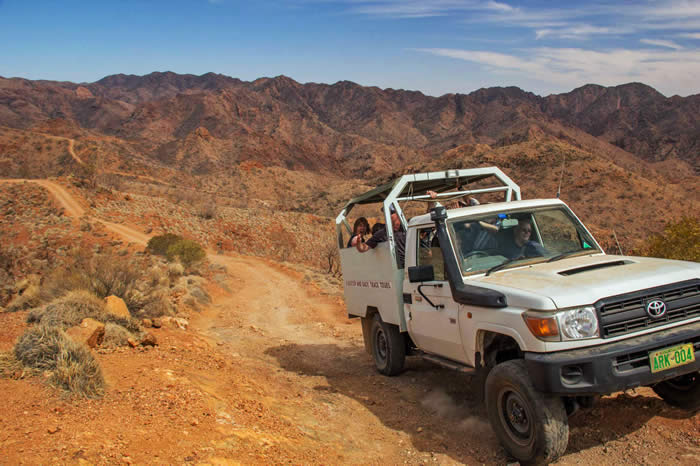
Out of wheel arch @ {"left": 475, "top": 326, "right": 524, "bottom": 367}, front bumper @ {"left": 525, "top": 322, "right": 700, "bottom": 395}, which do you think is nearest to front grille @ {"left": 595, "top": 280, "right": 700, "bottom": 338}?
front bumper @ {"left": 525, "top": 322, "right": 700, "bottom": 395}

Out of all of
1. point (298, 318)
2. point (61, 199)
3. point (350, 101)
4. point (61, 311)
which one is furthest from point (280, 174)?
point (350, 101)

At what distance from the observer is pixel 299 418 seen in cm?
604

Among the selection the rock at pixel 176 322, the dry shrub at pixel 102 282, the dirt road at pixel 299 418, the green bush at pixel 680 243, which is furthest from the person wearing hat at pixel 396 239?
the green bush at pixel 680 243

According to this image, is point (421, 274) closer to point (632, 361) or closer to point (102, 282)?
point (632, 361)

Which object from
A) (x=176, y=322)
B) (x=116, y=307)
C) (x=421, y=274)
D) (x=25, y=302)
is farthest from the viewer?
(x=176, y=322)

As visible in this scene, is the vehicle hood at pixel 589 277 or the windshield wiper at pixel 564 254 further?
the windshield wiper at pixel 564 254

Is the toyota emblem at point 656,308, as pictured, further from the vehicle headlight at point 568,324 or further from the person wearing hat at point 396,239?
the person wearing hat at point 396,239

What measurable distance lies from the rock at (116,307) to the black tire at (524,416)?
21.6ft

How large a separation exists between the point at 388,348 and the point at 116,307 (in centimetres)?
488

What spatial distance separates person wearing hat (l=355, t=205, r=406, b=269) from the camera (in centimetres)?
689

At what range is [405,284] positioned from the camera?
6.69 meters

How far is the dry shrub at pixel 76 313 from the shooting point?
8172 millimetres

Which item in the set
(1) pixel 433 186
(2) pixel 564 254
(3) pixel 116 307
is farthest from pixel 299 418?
(3) pixel 116 307

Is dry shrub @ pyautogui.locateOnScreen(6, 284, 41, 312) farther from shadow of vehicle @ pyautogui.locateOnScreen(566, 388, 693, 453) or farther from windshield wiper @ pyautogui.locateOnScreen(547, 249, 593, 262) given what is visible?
shadow of vehicle @ pyautogui.locateOnScreen(566, 388, 693, 453)
